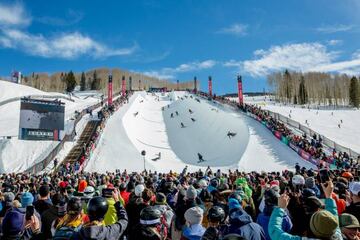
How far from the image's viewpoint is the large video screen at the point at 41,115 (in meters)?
31.0

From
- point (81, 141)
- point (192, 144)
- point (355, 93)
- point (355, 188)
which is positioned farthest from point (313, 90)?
point (355, 188)

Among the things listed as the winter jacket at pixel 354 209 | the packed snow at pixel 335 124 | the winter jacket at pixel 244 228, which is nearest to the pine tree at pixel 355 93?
the packed snow at pixel 335 124

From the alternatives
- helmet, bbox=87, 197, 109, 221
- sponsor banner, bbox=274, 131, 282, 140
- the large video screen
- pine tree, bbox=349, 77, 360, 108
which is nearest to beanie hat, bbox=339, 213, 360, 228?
helmet, bbox=87, 197, 109, 221

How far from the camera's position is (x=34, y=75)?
16475 cm

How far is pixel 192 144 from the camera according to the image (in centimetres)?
3891

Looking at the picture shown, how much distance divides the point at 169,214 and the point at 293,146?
26872 mm

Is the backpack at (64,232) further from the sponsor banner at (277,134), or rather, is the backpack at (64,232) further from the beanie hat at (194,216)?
the sponsor banner at (277,134)

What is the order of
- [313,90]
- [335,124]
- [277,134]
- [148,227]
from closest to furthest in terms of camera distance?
[148,227] < [277,134] < [335,124] < [313,90]

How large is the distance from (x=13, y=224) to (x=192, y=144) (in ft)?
115

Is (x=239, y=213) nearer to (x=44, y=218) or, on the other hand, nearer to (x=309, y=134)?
(x=44, y=218)

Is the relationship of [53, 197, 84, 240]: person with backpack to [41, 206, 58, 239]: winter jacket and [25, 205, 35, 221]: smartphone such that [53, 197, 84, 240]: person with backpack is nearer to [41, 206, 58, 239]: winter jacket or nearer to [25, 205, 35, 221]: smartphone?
[25, 205, 35, 221]: smartphone

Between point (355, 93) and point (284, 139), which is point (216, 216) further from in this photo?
point (355, 93)

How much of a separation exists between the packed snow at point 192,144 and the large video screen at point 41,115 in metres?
4.96

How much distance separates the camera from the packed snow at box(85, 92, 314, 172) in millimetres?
29641
